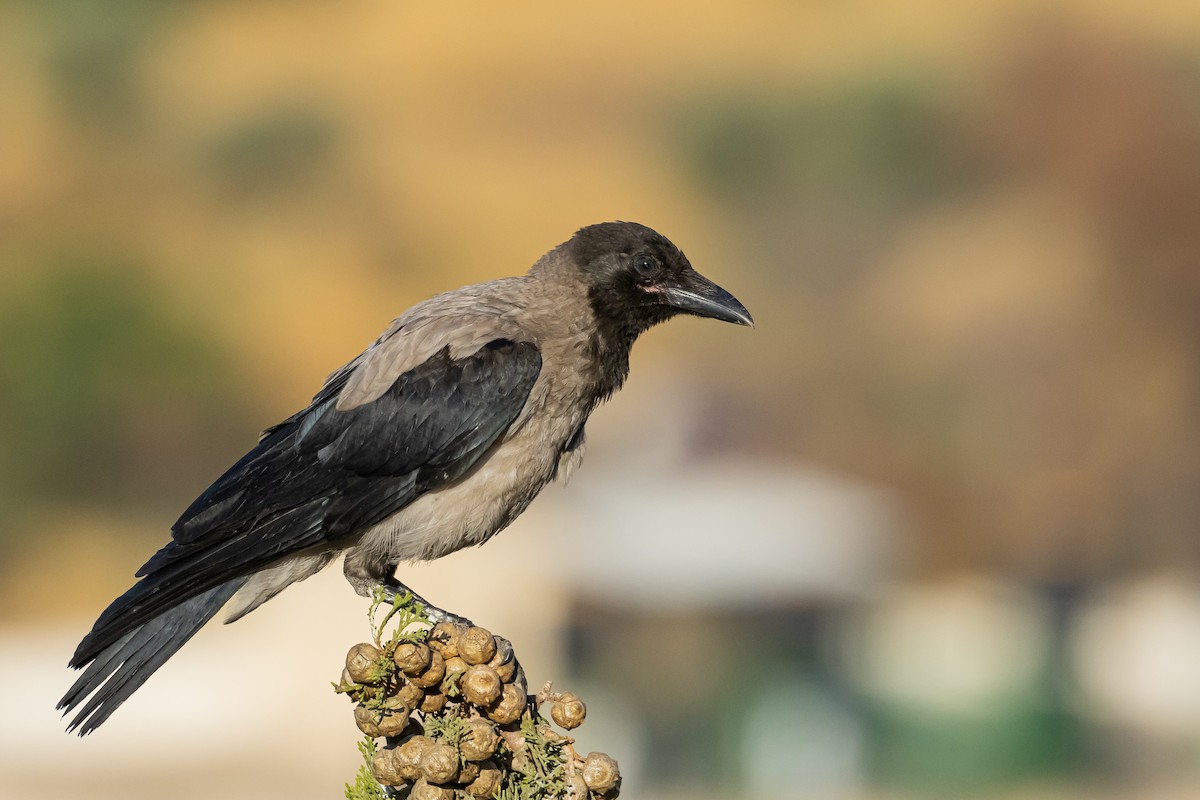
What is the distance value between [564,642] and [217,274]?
25.9 meters

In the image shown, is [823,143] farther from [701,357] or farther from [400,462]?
[400,462]

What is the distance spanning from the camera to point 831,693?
16.3 meters

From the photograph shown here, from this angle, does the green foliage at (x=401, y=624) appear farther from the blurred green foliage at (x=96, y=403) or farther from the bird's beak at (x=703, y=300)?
the blurred green foliage at (x=96, y=403)

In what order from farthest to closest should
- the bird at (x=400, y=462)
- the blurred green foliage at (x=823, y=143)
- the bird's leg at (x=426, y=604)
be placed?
1. the blurred green foliage at (x=823, y=143)
2. the bird at (x=400, y=462)
3. the bird's leg at (x=426, y=604)

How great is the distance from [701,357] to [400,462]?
32.1 metres

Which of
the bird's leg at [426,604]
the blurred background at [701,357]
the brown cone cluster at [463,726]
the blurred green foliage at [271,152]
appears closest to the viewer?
the brown cone cluster at [463,726]

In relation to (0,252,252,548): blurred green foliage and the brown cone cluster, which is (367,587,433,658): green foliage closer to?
the brown cone cluster

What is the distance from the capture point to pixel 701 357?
3703 centimetres

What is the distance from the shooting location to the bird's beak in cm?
557

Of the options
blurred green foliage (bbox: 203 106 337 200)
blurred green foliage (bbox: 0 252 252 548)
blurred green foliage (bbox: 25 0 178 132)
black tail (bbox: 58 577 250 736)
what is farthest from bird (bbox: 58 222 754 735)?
blurred green foliage (bbox: 25 0 178 132)

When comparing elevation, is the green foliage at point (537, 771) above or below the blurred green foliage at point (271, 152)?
below

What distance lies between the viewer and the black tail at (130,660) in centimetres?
460

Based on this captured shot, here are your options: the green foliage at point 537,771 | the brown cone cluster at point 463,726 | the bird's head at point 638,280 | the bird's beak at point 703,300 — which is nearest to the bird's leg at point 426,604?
the brown cone cluster at point 463,726

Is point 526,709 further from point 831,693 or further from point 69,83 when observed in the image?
point 69,83
